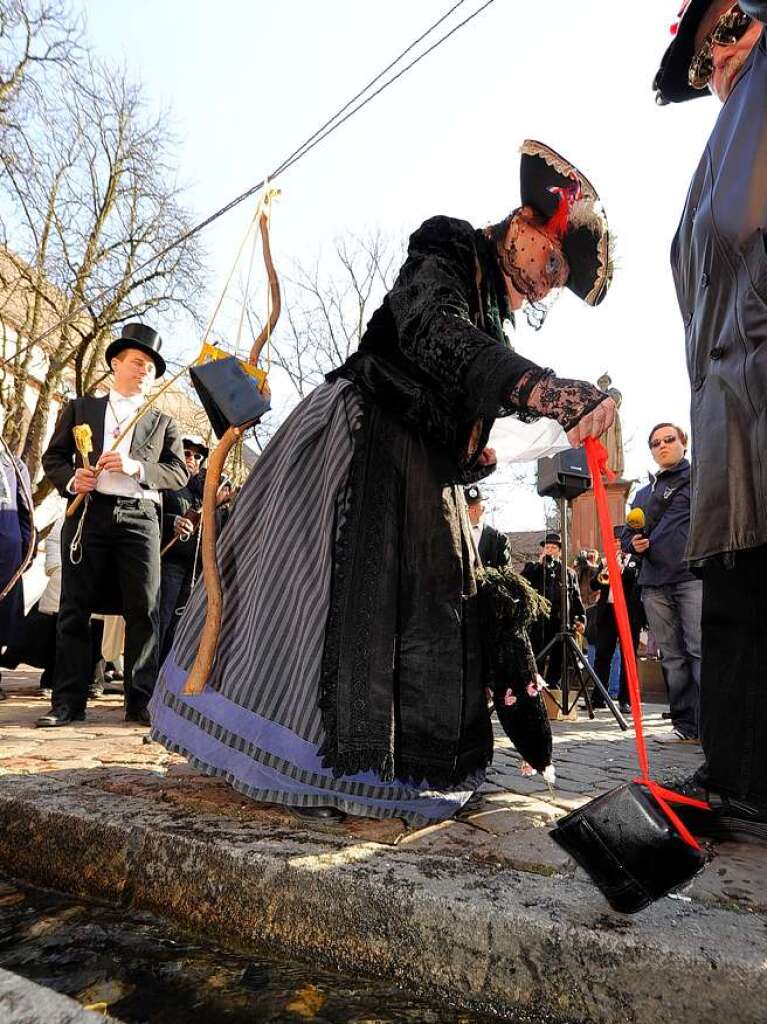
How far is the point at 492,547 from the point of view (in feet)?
19.4

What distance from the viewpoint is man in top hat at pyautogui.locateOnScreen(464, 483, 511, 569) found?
19.2ft

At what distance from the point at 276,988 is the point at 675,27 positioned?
272cm

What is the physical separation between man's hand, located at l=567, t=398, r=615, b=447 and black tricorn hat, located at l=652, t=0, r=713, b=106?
133 cm

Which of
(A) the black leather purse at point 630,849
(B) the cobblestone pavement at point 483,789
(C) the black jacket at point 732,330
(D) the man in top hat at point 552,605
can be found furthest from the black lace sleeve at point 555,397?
(D) the man in top hat at point 552,605

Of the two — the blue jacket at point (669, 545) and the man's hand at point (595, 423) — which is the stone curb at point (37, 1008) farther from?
the blue jacket at point (669, 545)

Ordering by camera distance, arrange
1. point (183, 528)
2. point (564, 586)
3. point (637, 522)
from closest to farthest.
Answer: point (637, 522)
point (564, 586)
point (183, 528)

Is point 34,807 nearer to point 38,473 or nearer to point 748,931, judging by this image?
point 748,931

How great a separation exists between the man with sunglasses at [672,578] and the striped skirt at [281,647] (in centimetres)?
276

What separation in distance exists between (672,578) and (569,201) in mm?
→ 2920

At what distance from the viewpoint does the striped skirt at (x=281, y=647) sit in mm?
1881

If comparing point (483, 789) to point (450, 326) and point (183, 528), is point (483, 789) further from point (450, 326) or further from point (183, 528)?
point (183, 528)

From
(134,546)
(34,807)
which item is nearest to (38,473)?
(134,546)

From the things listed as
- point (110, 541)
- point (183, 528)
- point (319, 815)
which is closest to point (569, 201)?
point (319, 815)

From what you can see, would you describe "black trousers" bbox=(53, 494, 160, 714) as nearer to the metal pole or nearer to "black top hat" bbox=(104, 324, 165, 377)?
"black top hat" bbox=(104, 324, 165, 377)
